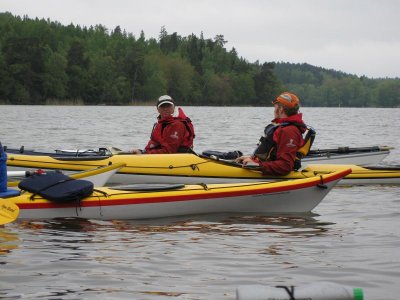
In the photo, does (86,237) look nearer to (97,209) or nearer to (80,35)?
(97,209)

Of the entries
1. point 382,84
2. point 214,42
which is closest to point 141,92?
point 214,42

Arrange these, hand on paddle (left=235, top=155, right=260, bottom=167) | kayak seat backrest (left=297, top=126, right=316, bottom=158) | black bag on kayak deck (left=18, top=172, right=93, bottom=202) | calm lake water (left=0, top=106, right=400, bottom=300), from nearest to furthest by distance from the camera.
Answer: calm lake water (left=0, top=106, right=400, bottom=300) < black bag on kayak deck (left=18, top=172, right=93, bottom=202) < kayak seat backrest (left=297, top=126, right=316, bottom=158) < hand on paddle (left=235, top=155, right=260, bottom=167)

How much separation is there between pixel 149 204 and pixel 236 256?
1.93 metres

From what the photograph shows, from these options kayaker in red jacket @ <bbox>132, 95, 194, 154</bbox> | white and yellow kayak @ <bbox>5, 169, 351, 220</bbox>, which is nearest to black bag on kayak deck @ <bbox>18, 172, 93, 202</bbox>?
white and yellow kayak @ <bbox>5, 169, 351, 220</bbox>

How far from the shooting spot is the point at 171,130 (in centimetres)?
1088

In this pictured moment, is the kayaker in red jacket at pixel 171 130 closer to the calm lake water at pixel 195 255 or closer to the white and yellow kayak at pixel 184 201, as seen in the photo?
the white and yellow kayak at pixel 184 201

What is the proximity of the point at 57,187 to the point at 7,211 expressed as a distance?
750 mm

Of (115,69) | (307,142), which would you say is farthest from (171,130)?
(115,69)

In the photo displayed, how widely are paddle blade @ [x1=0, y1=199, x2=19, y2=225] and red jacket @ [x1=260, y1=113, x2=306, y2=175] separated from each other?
338 cm

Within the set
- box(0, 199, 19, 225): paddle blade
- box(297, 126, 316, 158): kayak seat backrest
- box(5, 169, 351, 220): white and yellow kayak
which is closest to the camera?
box(0, 199, 19, 225): paddle blade

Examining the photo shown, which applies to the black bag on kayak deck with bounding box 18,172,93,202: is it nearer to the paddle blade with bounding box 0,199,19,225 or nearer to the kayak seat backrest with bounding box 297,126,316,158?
the paddle blade with bounding box 0,199,19,225

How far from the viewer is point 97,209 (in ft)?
26.8

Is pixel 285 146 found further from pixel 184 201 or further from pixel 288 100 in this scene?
pixel 184 201

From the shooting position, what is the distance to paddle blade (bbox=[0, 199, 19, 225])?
24.0ft
